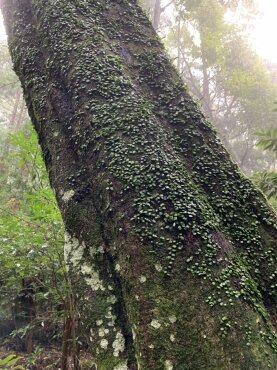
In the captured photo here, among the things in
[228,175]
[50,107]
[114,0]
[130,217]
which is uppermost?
[114,0]

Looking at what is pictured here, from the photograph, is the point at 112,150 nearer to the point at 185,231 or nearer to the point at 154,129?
the point at 154,129

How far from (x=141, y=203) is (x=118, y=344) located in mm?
868

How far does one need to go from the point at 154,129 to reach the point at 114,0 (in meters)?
1.83

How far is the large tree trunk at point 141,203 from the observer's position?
1683mm

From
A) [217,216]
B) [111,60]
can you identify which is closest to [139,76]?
[111,60]

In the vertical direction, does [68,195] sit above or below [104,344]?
above

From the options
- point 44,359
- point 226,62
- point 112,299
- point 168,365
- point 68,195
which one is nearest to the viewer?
point 168,365

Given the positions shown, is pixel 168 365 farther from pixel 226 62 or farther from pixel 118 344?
pixel 226 62

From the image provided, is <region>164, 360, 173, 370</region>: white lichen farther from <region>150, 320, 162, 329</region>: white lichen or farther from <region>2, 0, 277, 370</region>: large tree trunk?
<region>150, 320, 162, 329</region>: white lichen

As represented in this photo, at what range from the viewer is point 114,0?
3.38m

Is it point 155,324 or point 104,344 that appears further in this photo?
point 104,344

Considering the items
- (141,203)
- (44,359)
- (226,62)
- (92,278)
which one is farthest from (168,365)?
(226,62)

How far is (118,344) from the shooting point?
1.92 metres

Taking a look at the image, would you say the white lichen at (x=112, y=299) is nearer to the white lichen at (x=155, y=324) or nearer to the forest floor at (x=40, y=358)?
the white lichen at (x=155, y=324)
